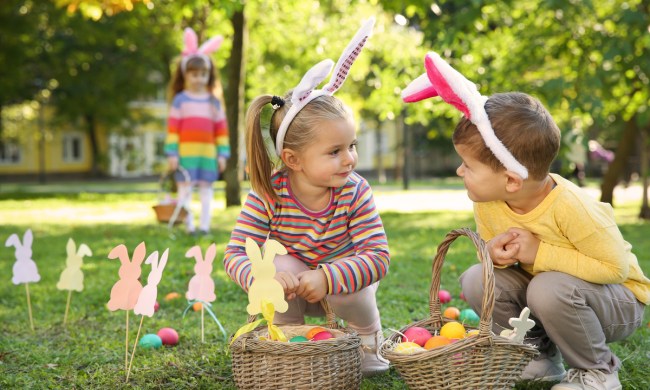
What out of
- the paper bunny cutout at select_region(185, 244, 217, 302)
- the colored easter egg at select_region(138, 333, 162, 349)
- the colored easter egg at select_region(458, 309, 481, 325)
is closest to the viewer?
the paper bunny cutout at select_region(185, 244, 217, 302)

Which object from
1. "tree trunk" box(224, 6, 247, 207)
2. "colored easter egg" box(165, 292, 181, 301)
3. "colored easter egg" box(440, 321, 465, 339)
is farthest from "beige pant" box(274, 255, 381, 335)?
"tree trunk" box(224, 6, 247, 207)

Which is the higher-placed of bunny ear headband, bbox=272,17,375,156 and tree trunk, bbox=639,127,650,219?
bunny ear headband, bbox=272,17,375,156

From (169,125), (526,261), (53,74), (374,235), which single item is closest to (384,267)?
(374,235)

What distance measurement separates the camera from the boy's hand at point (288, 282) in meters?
2.43

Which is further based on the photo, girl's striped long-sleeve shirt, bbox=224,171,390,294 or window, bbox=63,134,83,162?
window, bbox=63,134,83,162

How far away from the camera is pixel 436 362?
6.99 ft

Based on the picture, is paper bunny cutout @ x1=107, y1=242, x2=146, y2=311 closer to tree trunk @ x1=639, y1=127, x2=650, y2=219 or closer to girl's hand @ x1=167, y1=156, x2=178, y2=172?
girl's hand @ x1=167, y1=156, x2=178, y2=172

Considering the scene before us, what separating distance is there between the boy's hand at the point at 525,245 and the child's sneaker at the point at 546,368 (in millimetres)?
386

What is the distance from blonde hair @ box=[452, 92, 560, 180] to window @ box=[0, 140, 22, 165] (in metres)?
31.5

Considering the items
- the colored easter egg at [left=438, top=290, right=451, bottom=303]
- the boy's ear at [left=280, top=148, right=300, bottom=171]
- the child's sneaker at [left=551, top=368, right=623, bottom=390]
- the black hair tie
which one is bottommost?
the colored easter egg at [left=438, top=290, right=451, bottom=303]

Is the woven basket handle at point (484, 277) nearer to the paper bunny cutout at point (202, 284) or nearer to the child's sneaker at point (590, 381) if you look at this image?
the child's sneaker at point (590, 381)

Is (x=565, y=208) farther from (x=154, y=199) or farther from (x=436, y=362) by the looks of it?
(x=154, y=199)

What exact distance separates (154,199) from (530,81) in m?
8.14

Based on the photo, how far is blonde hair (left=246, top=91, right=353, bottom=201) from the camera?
2.65 metres
